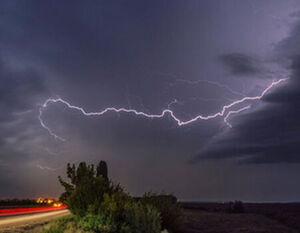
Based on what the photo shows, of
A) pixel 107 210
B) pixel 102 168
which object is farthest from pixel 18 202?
pixel 107 210

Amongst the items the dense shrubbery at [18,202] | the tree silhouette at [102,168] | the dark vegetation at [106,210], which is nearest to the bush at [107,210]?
the dark vegetation at [106,210]

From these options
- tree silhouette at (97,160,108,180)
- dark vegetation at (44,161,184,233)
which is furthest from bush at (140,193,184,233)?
tree silhouette at (97,160,108,180)

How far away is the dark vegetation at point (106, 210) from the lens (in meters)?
20.7

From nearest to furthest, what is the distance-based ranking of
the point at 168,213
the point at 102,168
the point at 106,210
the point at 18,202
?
the point at 106,210
the point at 168,213
the point at 102,168
the point at 18,202

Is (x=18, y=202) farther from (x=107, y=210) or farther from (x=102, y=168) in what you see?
(x=107, y=210)

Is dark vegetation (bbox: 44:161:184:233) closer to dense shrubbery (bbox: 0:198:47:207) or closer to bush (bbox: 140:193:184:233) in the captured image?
bush (bbox: 140:193:184:233)

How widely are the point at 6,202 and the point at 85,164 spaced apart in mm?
54088

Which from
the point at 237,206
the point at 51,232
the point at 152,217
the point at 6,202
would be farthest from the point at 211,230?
the point at 6,202

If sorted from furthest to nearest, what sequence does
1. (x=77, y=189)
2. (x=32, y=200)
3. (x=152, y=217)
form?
(x=32, y=200) → (x=77, y=189) → (x=152, y=217)

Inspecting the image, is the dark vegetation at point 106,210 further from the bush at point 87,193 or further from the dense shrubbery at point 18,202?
the dense shrubbery at point 18,202

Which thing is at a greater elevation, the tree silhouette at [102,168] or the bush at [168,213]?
the tree silhouette at [102,168]

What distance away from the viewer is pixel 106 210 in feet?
71.3

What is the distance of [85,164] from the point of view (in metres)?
28.8

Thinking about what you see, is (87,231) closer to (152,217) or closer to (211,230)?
(152,217)
